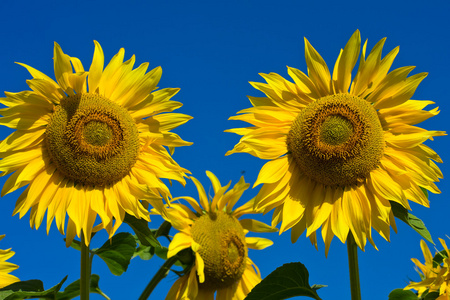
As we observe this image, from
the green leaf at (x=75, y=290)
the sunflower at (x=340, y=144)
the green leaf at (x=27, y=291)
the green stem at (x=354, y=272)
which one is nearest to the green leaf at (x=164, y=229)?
the green leaf at (x=75, y=290)

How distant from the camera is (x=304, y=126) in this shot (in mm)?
4359

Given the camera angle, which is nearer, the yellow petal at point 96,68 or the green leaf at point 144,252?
the yellow petal at point 96,68

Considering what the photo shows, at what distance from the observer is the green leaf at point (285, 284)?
405cm

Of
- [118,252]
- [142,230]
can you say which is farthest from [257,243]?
[142,230]

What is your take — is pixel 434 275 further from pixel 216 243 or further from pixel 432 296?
pixel 216 243

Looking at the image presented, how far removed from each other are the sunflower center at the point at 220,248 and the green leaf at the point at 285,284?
1.33m

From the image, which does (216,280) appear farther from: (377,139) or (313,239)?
(377,139)

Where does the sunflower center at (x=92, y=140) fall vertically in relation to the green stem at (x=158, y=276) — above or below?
above

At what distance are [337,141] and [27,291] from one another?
115 inches

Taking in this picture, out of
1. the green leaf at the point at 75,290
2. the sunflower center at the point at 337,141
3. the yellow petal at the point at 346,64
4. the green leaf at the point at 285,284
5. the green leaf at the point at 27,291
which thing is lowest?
the green leaf at the point at 285,284

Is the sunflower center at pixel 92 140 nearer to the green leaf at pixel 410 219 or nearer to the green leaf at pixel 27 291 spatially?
the green leaf at pixel 27 291

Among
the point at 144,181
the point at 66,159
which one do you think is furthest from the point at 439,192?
the point at 66,159

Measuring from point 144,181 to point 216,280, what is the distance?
147cm

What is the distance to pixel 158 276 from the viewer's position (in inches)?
210
